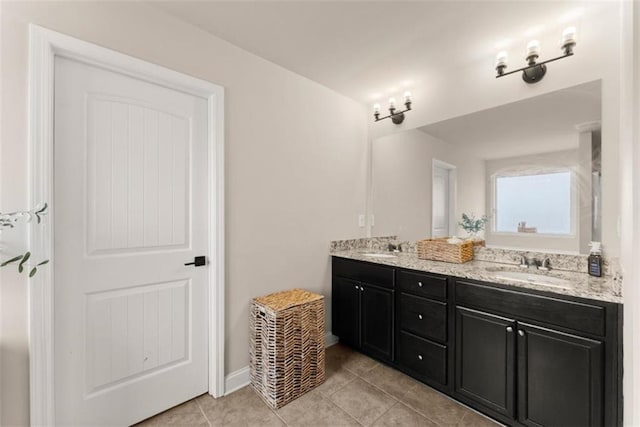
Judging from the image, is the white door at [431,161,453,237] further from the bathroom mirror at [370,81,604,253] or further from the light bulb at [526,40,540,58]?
the light bulb at [526,40,540,58]

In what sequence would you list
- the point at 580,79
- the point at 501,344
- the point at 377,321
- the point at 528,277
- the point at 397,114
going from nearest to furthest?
1. the point at 501,344
2. the point at 580,79
3. the point at 528,277
4. the point at 377,321
5. the point at 397,114

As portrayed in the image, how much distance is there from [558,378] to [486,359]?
34 cm

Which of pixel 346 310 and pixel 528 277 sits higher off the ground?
pixel 528 277

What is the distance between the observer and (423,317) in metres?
2.00

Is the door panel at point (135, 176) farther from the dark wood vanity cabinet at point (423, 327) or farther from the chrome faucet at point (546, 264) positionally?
the chrome faucet at point (546, 264)

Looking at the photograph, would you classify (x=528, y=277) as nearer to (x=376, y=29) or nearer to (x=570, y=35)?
(x=570, y=35)

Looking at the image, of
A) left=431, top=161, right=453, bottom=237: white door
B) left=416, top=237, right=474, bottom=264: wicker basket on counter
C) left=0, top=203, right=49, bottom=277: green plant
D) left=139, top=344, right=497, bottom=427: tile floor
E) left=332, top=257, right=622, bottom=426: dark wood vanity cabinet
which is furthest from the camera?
left=431, top=161, right=453, bottom=237: white door

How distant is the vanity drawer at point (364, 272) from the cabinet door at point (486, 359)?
560 millimetres

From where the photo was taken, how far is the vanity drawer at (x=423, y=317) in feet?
6.24

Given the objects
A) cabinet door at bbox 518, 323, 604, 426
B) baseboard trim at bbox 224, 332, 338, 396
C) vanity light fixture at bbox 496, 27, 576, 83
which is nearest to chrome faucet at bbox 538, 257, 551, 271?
cabinet door at bbox 518, 323, 604, 426

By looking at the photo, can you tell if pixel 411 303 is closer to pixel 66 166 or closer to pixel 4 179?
pixel 66 166

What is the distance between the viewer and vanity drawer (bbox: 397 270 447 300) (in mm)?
1904

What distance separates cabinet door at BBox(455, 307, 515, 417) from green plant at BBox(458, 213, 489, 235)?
2.58 ft

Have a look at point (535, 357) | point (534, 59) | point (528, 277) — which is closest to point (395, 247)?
point (528, 277)
